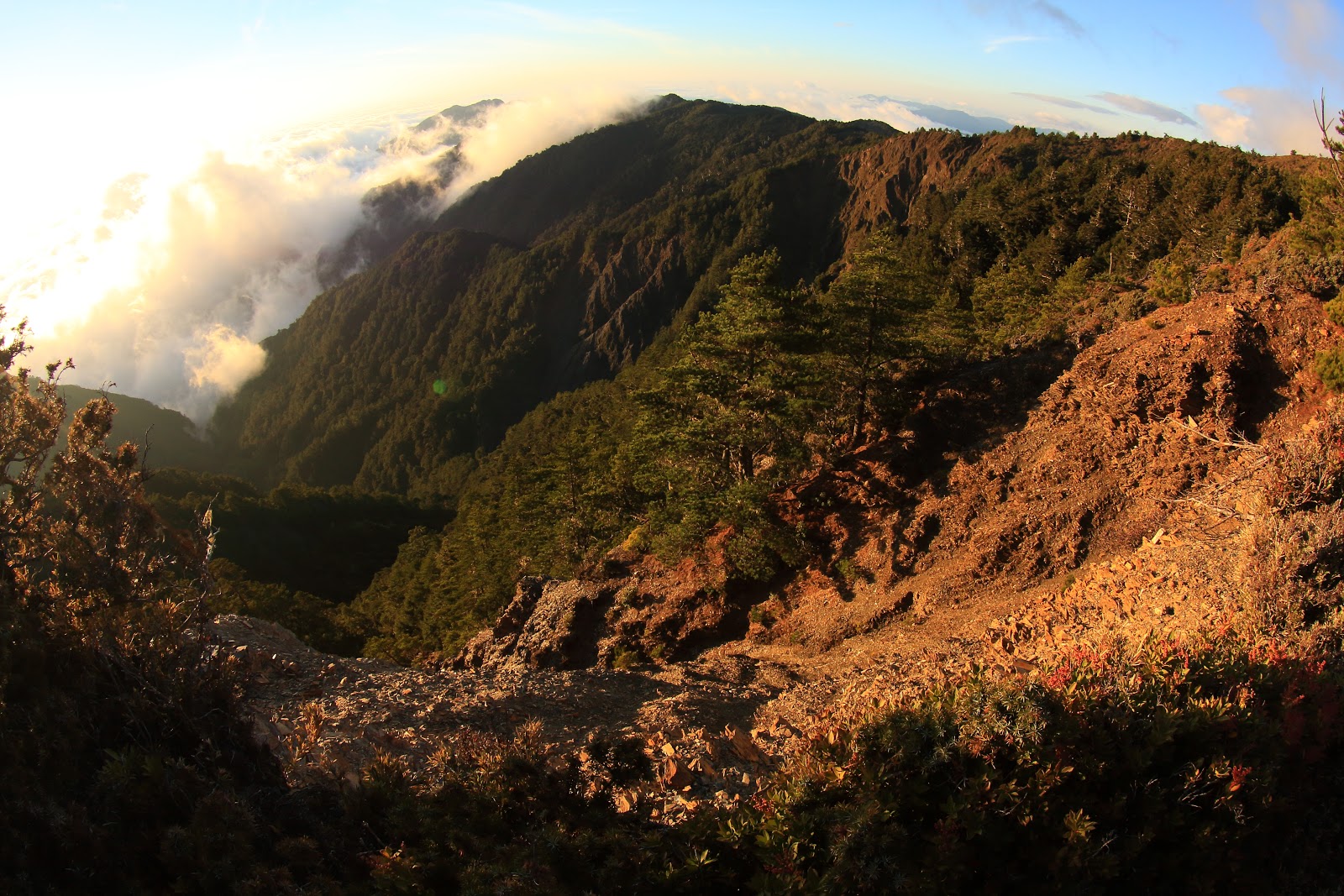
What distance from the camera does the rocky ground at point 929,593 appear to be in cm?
935

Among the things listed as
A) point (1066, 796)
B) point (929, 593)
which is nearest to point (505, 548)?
point (929, 593)

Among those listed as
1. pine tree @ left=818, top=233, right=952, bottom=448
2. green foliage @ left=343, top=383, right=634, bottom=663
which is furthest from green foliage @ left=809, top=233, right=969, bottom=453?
green foliage @ left=343, top=383, right=634, bottom=663

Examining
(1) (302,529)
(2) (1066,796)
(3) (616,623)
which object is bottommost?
(1) (302,529)

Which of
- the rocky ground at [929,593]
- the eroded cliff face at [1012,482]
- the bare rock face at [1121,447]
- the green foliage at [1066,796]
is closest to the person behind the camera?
the green foliage at [1066,796]

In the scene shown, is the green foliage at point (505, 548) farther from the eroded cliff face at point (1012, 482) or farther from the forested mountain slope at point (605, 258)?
the forested mountain slope at point (605, 258)

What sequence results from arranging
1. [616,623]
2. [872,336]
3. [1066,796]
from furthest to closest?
[616,623]
[872,336]
[1066,796]

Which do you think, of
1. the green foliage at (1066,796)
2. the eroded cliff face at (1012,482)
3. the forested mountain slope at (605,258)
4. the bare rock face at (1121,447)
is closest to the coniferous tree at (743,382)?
the eroded cliff face at (1012,482)

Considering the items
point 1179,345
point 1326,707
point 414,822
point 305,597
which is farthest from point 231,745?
point 305,597

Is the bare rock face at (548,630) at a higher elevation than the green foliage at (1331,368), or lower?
lower

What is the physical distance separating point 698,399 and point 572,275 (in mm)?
122924

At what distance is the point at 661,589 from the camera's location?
17.8 meters

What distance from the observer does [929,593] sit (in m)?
13.6

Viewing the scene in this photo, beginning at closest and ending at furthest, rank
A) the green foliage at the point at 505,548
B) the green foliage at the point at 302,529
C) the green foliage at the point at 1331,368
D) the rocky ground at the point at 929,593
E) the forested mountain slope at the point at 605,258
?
1. the rocky ground at the point at 929,593
2. the green foliage at the point at 1331,368
3. the green foliage at the point at 505,548
4. the forested mountain slope at the point at 605,258
5. the green foliage at the point at 302,529

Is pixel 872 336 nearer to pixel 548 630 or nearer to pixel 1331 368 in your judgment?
pixel 1331 368
